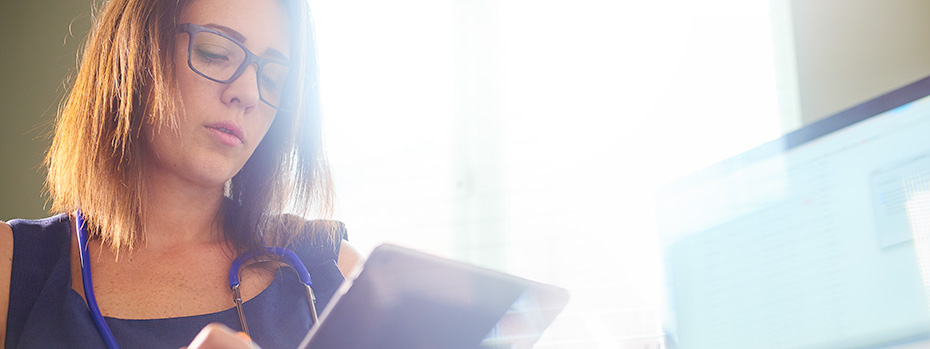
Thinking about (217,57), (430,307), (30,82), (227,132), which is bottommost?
(430,307)

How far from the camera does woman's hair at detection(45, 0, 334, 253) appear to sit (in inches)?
40.4

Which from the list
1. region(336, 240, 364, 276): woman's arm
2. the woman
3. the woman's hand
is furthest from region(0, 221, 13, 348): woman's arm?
the woman's hand

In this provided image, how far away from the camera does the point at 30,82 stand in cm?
213

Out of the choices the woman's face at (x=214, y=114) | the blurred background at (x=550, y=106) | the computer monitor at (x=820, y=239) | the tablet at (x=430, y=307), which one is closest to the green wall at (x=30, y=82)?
the blurred background at (x=550, y=106)

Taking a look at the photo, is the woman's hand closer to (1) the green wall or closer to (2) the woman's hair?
(2) the woman's hair

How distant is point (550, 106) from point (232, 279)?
137 centimetres

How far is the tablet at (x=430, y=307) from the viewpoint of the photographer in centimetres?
62

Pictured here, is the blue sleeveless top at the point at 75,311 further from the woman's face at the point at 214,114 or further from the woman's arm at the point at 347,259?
the woman's face at the point at 214,114

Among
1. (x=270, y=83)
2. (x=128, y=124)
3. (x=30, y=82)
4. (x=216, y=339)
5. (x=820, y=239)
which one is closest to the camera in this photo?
(x=216, y=339)

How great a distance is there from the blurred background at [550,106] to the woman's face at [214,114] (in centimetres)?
76

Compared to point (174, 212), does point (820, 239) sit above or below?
below

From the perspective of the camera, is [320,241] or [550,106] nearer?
[320,241]

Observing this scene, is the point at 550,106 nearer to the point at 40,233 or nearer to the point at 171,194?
the point at 171,194

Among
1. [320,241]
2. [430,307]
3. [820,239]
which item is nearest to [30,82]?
[320,241]
